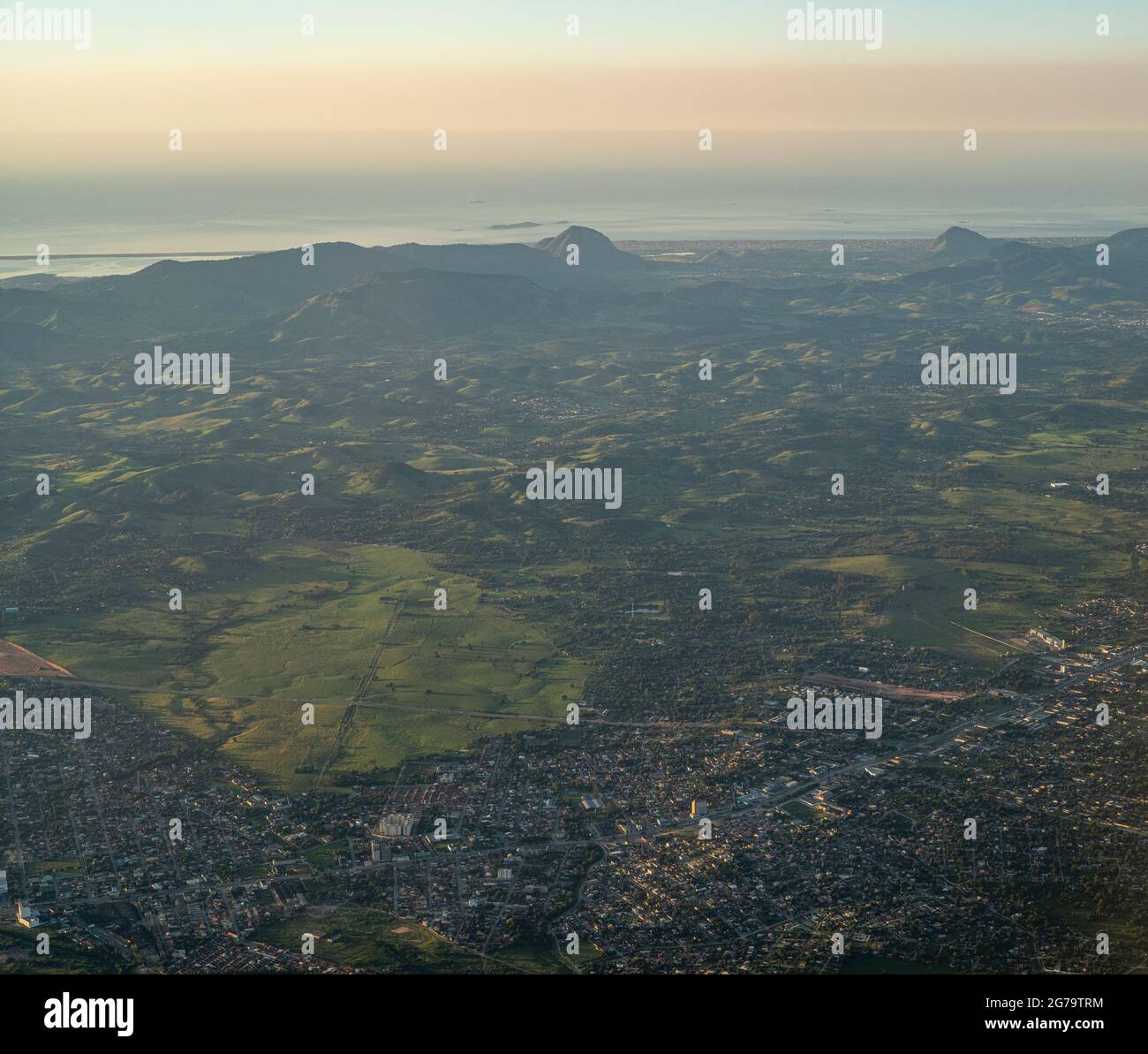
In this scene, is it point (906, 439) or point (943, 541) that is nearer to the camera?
point (943, 541)

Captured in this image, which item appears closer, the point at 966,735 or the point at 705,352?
the point at 966,735

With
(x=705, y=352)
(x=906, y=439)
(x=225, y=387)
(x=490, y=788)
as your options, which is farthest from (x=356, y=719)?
(x=705, y=352)

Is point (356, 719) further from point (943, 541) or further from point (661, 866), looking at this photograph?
point (943, 541)

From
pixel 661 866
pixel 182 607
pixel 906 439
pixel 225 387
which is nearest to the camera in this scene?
pixel 661 866

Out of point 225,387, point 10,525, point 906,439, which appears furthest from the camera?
point 225,387

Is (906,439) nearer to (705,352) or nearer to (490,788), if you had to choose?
(705,352)
